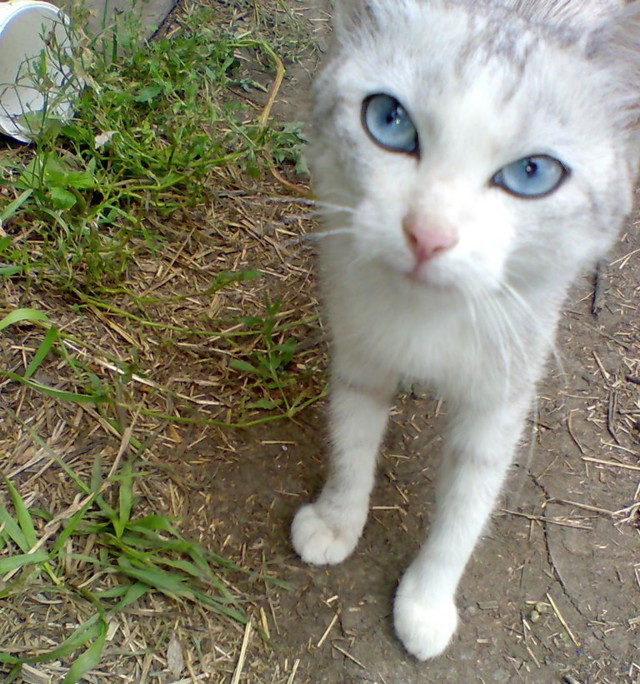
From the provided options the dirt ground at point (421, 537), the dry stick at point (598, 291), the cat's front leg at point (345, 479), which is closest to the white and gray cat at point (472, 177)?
the cat's front leg at point (345, 479)

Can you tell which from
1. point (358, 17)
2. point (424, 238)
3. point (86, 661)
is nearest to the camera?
point (424, 238)

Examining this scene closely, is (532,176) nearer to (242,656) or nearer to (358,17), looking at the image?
(358,17)

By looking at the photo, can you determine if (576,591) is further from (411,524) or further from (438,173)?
(438,173)

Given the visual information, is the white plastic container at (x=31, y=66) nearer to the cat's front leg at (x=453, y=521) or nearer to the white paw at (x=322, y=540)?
the white paw at (x=322, y=540)

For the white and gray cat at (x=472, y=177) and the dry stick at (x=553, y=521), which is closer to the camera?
the white and gray cat at (x=472, y=177)

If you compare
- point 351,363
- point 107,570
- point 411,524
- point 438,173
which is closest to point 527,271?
point 438,173

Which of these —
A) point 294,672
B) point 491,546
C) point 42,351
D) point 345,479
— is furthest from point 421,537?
point 42,351
